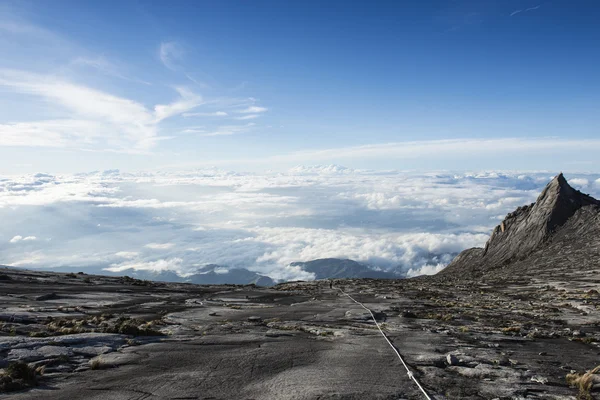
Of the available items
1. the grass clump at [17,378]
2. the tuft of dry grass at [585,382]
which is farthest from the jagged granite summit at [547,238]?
the grass clump at [17,378]

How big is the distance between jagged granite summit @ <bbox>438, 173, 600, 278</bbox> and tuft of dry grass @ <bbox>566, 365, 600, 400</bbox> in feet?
190

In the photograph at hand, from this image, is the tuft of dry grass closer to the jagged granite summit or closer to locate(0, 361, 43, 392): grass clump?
locate(0, 361, 43, 392): grass clump

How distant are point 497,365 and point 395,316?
514 inches

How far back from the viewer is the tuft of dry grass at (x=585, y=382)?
10.0 metres

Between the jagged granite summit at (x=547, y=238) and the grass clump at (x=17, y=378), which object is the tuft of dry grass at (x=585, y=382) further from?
the jagged granite summit at (x=547, y=238)

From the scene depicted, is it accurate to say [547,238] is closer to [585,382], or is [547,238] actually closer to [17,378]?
[585,382]

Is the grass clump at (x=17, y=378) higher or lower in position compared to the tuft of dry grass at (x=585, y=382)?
higher

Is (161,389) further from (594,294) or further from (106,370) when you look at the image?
(594,294)

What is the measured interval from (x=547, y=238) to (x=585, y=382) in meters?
80.9

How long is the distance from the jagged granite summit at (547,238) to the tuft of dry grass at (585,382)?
190 feet

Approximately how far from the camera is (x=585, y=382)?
1052 cm

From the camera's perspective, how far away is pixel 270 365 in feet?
41.3

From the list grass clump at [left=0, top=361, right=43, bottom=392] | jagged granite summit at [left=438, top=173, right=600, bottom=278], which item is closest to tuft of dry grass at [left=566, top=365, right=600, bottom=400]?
grass clump at [left=0, top=361, right=43, bottom=392]

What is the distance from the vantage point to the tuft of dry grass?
1002 centimetres
